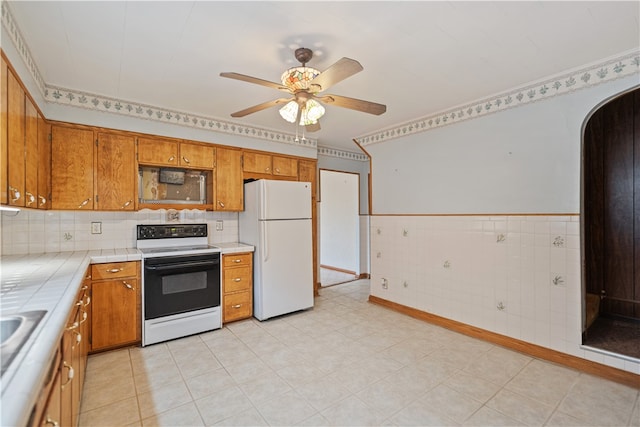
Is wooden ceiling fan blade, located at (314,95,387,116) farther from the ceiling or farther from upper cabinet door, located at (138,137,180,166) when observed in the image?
upper cabinet door, located at (138,137,180,166)

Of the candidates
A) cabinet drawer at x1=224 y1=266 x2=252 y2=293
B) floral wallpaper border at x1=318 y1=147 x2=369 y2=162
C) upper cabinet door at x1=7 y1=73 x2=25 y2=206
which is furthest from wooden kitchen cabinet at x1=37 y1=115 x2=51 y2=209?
floral wallpaper border at x1=318 y1=147 x2=369 y2=162

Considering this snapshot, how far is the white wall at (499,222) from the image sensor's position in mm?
2465

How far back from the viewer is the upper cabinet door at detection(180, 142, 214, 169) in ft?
11.0

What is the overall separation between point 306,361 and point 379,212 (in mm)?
2255

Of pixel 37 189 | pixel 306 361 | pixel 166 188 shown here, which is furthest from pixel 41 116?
pixel 306 361

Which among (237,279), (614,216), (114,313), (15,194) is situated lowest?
(114,313)

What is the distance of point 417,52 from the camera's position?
210 cm

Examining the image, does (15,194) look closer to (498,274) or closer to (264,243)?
(264,243)

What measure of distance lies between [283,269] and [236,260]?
564 mm

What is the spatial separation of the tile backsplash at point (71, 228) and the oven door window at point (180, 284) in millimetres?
632

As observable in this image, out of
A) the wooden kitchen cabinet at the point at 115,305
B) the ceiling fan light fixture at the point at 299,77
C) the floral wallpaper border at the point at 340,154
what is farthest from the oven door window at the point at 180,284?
the floral wallpaper border at the point at 340,154

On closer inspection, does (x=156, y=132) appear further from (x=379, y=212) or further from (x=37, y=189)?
(x=379, y=212)

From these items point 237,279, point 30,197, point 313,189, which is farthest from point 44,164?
point 313,189

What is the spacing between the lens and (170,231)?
3.38m
